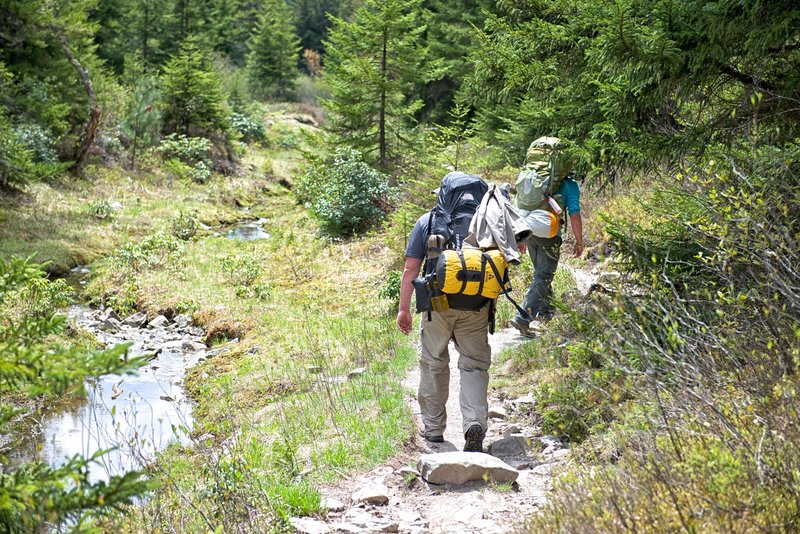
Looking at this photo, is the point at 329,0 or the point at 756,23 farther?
the point at 329,0

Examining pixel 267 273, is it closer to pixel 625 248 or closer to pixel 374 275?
pixel 374 275

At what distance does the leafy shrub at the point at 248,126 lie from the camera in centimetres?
3356

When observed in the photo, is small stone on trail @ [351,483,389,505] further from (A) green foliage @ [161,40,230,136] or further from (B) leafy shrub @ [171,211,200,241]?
(A) green foliage @ [161,40,230,136]

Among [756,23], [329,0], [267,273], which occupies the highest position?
[329,0]

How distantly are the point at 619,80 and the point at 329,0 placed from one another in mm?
58991

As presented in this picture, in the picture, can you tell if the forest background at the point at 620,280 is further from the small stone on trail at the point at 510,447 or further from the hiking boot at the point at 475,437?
the hiking boot at the point at 475,437

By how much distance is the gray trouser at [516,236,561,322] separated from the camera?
25.7 ft

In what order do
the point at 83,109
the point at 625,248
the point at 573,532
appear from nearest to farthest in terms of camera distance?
1. the point at 573,532
2. the point at 625,248
3. the point at 83,109

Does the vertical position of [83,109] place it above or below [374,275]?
above

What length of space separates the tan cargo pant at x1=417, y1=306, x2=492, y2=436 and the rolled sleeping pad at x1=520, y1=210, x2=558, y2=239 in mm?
2176

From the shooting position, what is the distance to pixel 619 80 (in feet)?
19.6

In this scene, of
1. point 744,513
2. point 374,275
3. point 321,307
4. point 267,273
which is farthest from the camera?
point 267,273

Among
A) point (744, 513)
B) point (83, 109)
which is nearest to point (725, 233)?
point (744, 513)

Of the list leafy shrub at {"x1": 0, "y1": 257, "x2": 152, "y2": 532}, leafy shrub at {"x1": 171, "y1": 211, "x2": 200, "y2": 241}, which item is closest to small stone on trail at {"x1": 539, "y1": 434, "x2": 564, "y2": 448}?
leafy shrub at {"x1": 0, "y1": 257, "x2": 152, "y2": 532}
